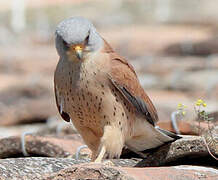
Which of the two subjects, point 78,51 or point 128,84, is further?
point 128,84

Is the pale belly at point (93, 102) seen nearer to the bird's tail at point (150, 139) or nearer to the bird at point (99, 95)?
the bird at point (99, 95)

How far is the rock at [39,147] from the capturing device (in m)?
5.43

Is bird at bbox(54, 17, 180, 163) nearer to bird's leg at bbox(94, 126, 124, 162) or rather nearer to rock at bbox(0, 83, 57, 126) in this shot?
bird's leg at bbox(94, 126, 124, 162)

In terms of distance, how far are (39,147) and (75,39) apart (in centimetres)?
126

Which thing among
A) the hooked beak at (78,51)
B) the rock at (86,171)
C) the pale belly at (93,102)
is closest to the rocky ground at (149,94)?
the rock at (86,171)

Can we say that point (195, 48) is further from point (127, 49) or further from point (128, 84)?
point (128, 84)

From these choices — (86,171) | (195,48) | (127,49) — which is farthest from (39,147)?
(127,49)

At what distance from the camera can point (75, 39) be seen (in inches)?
179

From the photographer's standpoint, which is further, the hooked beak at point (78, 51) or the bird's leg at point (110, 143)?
the bird's leg at point (110, 143)

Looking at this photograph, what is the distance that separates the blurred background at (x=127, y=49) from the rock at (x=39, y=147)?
135cm

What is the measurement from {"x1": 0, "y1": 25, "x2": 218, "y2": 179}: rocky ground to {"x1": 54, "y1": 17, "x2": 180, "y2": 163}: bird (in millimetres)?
177

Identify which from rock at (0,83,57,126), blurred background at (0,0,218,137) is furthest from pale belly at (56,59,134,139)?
rock at (0,83,57,126)

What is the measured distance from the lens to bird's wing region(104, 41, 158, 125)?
4.91 metres

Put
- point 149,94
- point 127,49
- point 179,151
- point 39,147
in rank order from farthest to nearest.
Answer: point 127,49, point 149,94, point 39,147, point 179,151
